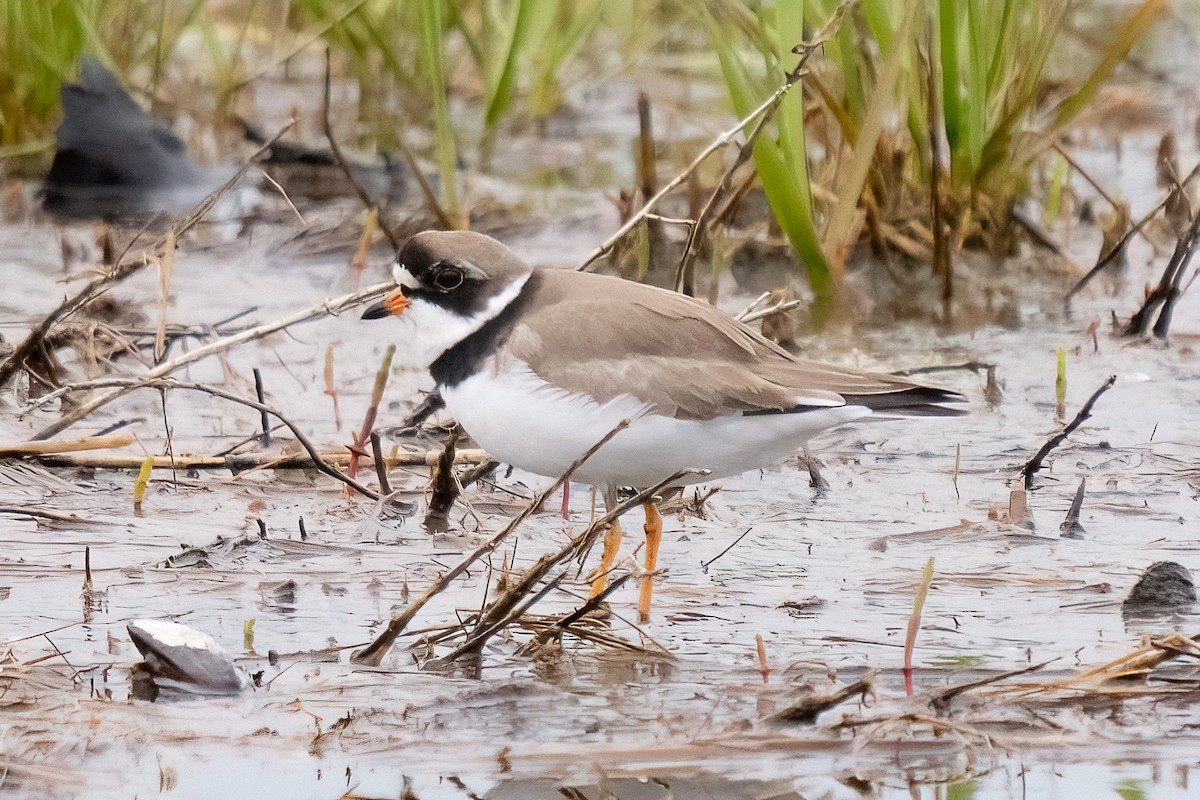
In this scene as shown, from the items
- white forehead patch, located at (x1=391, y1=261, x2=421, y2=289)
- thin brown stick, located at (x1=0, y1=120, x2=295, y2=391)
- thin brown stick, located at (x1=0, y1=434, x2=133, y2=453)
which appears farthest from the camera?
thin brown stick, located at (x1=0, y1=434, x2=133, y2=453)

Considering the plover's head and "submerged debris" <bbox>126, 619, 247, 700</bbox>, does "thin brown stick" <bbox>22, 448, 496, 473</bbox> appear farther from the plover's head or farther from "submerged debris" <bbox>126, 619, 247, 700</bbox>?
"submerged debris" <bbox>126, 619, 247, 700</bbox>

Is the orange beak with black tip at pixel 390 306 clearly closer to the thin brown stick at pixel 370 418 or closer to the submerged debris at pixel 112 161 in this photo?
the thin brown stick at pixel 370 418

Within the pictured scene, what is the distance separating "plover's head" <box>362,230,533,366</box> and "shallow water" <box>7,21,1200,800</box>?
55 cm

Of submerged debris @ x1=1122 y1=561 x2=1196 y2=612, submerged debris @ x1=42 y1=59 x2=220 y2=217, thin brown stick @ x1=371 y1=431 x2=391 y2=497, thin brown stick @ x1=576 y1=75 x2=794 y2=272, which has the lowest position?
submerged debris @ x1=1122 y1=561 x2=1196 y2=612

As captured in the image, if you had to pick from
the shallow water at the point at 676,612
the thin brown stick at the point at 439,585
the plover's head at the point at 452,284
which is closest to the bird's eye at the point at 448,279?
the plover's head at the point at 452,284

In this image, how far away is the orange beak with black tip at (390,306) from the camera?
4.31 meters

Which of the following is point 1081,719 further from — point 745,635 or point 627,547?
point 627,547

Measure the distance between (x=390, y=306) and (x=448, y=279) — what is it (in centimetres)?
19

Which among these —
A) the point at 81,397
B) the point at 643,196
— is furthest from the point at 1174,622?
the point at 643,196

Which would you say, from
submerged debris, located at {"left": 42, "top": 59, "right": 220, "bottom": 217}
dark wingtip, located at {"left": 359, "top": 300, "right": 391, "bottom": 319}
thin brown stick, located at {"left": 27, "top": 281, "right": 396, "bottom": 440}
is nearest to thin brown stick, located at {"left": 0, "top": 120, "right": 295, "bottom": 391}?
thin brown stick, located at {"left": 27, "top": 281, "right": 396, "bottom": 440}

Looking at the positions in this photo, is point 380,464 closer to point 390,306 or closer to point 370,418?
point 370,418

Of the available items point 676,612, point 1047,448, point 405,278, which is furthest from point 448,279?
point 1047,448

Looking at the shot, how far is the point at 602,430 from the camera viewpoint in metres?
3.91

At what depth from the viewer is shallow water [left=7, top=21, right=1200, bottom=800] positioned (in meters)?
2.96
